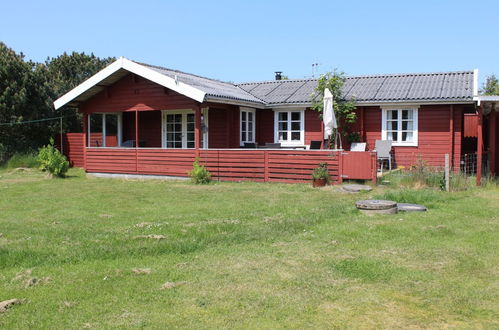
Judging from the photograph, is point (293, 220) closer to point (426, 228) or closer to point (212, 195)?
point (426, 228)

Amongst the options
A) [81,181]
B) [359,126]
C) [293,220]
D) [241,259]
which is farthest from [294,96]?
[241,259]

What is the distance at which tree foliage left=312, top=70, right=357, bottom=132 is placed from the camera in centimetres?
1706

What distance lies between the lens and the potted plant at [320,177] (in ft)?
42.4

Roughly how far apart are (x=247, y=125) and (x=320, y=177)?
6.32 meters

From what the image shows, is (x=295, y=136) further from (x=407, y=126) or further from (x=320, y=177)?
(x=320, y=177)

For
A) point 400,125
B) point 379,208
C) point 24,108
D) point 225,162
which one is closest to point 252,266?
point 379,208

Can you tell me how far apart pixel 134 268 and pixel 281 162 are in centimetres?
900

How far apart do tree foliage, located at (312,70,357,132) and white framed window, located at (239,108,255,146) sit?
8.55ft

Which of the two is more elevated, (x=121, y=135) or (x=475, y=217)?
(x=121, y=135)

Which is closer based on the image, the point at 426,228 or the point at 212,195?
the point at 426,228

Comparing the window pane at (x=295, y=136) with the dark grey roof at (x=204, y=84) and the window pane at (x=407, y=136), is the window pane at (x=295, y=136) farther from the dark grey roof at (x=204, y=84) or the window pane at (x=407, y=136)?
the window pane at (x=407, y=136)

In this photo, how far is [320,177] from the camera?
42.4ft

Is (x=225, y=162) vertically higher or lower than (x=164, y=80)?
lower

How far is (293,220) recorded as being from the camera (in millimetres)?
8117
